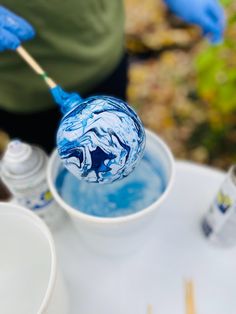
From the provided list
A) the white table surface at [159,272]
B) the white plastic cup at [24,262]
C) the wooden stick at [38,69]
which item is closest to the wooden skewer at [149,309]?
the white table surface at [159,272]

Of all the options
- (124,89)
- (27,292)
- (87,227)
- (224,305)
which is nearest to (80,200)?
(87,227)

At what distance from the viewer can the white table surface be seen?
0.51 metres

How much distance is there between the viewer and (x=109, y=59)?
73 cm

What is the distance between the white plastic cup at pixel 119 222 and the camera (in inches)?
17.6

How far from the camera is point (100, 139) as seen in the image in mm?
392

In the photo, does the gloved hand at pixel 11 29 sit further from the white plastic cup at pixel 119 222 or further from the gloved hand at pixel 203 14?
the gloved hand at pixel 203 14

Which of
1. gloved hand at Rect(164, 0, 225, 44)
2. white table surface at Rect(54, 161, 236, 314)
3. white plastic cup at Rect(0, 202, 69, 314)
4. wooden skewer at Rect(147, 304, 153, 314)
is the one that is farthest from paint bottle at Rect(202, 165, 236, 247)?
gloved hand at Rect(164, 0, 225, 44)

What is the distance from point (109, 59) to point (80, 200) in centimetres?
36

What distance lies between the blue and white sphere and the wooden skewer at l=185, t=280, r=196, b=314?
0.23 meters

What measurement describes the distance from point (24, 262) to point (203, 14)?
713mm

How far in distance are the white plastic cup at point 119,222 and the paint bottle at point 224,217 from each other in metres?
0.08

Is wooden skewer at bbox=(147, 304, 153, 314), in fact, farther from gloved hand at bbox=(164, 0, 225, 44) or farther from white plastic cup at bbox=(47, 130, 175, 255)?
gloved hand at bbox=(164, 0, 225, 44)

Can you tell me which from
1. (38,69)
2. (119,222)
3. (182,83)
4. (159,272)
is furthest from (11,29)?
(182,83)

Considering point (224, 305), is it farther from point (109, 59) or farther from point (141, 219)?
point (109, 59)
